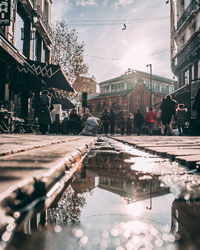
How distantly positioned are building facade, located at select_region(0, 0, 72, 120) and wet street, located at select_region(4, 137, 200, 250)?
Result: 819cm

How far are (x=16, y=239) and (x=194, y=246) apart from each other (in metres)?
0.47

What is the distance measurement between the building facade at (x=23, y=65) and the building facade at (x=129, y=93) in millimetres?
26953

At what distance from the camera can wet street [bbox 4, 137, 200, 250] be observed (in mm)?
628

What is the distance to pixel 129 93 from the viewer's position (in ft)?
143

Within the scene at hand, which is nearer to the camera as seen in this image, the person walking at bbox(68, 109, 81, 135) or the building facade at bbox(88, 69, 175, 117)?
the person walking at bbox(68, 109, 81, 135)

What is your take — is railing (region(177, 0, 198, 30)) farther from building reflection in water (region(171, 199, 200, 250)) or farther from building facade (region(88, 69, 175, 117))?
building reflection in water (region(171, 199, 200, 250))

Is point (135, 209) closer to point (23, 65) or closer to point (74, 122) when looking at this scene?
point (23, 65)

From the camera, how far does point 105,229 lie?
72 centimetres

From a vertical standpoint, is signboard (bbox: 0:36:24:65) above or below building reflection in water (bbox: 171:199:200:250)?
above

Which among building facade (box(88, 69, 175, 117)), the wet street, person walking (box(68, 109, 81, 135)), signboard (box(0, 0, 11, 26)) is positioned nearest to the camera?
the wet street

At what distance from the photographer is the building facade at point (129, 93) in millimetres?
44156

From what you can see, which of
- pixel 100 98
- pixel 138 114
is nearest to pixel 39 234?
pixel 138 114

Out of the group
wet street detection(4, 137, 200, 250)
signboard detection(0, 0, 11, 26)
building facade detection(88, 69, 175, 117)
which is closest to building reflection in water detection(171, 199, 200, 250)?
wet street detection(4, 137, 200, 250)

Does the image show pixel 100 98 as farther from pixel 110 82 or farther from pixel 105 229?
pixel 105 229
